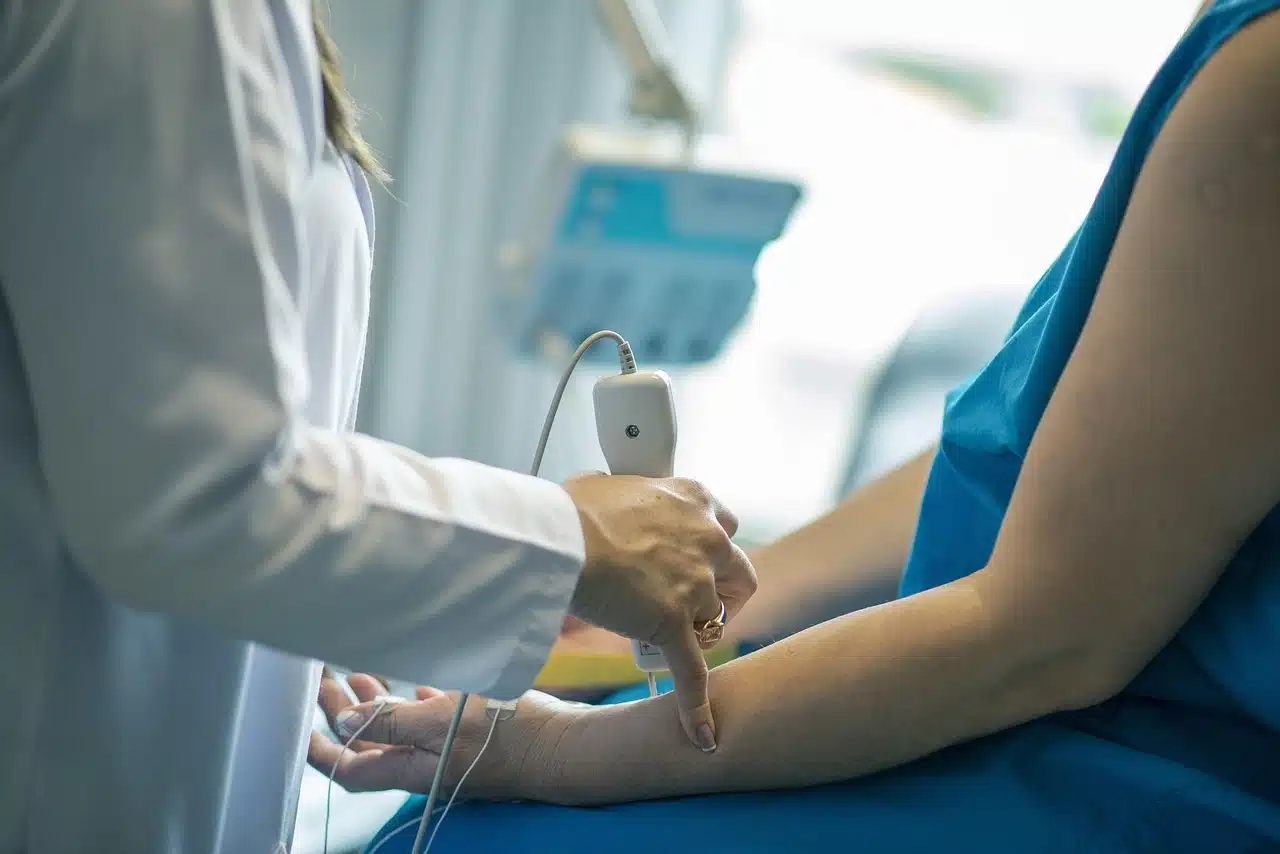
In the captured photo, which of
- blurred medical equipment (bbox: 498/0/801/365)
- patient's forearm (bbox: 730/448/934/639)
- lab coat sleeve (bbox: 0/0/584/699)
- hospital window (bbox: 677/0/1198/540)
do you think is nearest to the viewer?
lab coat sleeve (bbox: 0/0/584/699)

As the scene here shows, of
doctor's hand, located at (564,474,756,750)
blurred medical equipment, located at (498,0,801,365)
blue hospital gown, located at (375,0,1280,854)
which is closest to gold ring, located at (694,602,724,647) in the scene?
doctor's hand, located at (564,474,756,750)

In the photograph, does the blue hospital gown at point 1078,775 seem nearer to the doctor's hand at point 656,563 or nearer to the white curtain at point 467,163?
the doctor's hand at point 656,563

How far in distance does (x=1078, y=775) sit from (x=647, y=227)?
34.3 inches

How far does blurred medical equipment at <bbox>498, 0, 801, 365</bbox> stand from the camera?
1.46 m

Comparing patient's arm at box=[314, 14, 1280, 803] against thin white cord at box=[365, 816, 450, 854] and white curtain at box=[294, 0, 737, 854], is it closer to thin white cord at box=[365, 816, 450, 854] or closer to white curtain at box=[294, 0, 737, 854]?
thin white cord at box=[365, 816, 450, 854]

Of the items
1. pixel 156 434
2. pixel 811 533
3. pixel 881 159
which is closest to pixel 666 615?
pixel 156 434

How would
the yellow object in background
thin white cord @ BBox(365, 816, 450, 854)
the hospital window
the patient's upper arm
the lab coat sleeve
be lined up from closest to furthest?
the lab coat sleeve → the patient's upper arm → thin white cord @ BBox(365, 816, 450, 854) → the yellow object in background → the hospital window

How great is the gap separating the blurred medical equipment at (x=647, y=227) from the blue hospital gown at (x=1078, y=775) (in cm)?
67

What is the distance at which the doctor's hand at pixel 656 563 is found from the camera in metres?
0.74

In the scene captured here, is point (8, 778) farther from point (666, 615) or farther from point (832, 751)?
point (832, 751)

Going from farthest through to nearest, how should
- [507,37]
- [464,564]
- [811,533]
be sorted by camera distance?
[507,37] < [811,533] < [464,564]

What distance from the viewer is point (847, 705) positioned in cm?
82

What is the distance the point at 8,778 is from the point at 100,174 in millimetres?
347

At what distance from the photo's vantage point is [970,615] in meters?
0.81
